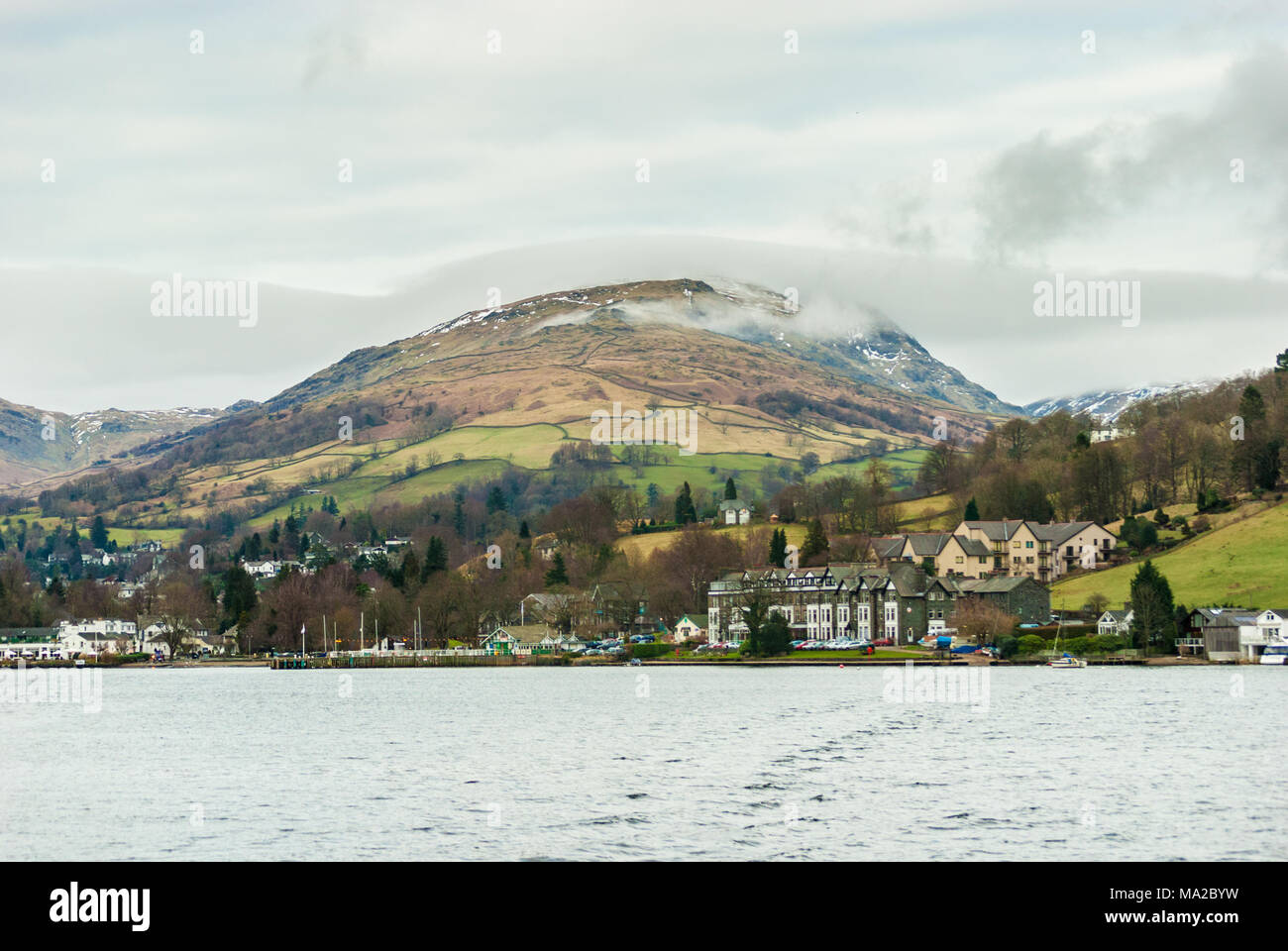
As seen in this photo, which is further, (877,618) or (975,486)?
(975,486)

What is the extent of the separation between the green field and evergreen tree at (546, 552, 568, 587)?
55.5m

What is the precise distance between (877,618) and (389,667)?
48.5 metres

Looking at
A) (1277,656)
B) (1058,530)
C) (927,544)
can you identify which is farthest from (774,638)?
(1277,656)

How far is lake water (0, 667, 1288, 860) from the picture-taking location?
33.2 meters

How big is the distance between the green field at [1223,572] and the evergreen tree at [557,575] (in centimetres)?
5553

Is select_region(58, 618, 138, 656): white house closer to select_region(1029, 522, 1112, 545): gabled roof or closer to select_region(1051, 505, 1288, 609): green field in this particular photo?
select_region(1029, 522, 1112, 545): gabled roof

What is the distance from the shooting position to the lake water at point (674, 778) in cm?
3325

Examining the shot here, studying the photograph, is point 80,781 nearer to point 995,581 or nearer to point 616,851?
point 616,851

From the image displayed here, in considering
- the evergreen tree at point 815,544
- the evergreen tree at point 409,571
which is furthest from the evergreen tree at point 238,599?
the evergreen tree at point 815,544

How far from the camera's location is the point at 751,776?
44781 millimetres

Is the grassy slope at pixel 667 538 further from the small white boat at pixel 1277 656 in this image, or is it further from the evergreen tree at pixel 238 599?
the small white boat at pixel 1277 656

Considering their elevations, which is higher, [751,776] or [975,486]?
[975,486]
